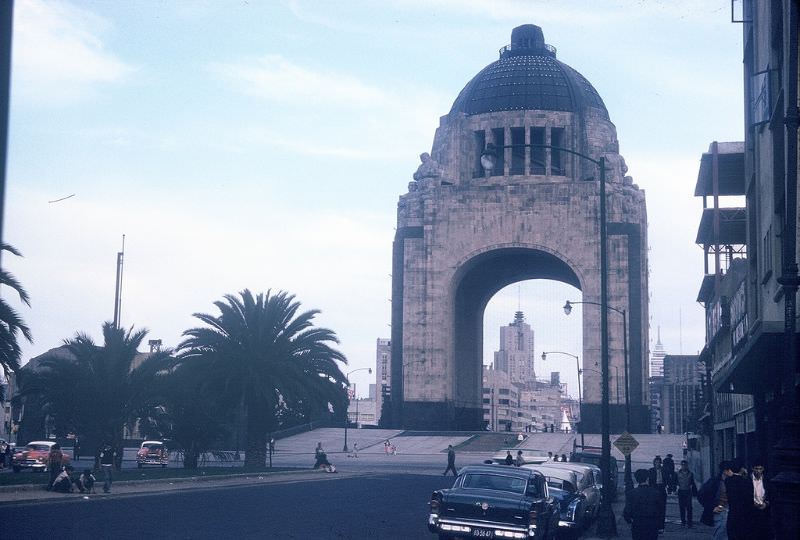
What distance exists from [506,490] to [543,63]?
76.2m

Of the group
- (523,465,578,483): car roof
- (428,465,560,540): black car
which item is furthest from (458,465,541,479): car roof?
(523,465,578,483): car roof

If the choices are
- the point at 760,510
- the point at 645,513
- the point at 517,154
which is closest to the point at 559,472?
the point at 645,513

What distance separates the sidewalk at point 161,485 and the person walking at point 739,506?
679 inches

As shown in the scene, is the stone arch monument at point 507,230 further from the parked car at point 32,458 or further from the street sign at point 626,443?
the street sign at point 626,443

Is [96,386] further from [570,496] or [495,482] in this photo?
[495,482]

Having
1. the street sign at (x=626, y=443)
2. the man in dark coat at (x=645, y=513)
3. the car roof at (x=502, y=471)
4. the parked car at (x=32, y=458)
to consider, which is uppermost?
the street sign at (x=626, y=443)

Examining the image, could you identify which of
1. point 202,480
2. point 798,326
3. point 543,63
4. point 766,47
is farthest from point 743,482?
point 543,63

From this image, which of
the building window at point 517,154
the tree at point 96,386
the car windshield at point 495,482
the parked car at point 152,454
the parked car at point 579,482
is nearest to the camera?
the car windshield at point 495,482

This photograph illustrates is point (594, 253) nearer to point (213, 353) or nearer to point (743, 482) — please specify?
point (213, 353)

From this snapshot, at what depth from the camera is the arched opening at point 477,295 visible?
8700 centimetres

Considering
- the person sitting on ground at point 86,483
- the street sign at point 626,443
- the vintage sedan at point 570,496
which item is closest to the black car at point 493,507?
the vintage sedan at point 570,496

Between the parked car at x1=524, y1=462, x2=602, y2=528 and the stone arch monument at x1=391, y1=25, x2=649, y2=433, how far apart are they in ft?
183

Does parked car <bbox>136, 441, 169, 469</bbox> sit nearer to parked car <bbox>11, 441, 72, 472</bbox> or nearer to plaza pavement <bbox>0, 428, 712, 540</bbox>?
parked car <bbox>11, 441, 72, 472</bbox>

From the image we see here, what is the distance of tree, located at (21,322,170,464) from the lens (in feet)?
123
